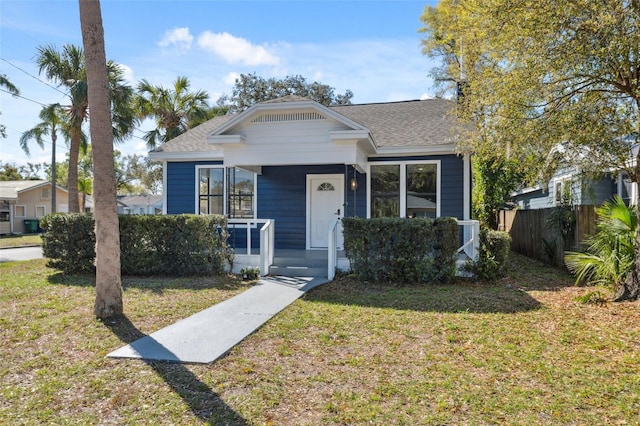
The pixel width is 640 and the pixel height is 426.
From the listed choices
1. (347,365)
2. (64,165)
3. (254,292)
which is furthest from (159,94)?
(64,165)

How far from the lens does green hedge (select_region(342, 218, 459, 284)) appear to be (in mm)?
7899

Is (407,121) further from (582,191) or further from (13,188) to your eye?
(13,188)

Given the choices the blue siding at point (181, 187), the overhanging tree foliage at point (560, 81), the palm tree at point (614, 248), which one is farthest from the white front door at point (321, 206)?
the palm tree at point (614, 248)

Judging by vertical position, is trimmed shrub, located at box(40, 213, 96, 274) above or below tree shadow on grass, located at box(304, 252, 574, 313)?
above

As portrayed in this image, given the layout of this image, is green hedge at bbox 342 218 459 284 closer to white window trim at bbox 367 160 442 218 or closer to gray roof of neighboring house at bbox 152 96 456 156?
white window trim at bbox 367 160 442 218

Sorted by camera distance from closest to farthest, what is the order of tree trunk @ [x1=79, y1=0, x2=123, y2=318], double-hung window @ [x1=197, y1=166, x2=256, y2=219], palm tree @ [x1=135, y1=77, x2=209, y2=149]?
tree trunk @ [x1=79, y1=0, x2=123, y2=318] < double-hung window @ [x1=197, y1=166, x2=256, y2=219] < palm tree @ [x1=135, y1=77, x2=209, y2=149]

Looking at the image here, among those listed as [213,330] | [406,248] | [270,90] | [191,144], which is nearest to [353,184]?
[406,248]

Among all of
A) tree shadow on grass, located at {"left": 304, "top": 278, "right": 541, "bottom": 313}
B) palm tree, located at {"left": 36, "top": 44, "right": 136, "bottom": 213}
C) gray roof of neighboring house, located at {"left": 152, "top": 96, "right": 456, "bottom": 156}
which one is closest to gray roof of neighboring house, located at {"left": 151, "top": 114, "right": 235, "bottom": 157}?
gray roof of neighboring house, located at {"left": 152, "top": 96, "right": 456, "bottom": 156}

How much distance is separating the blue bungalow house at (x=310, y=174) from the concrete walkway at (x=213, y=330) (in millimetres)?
2041

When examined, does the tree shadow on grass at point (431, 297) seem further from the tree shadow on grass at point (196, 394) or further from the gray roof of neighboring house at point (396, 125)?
the gray roof of neighboring house at point (396, 125)

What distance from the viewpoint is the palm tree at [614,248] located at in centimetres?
668

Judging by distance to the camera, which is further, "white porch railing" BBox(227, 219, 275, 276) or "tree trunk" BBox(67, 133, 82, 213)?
"tree trunk" BBox(67, 133, 82, 213)

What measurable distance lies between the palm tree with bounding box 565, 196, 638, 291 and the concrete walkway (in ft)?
16.8

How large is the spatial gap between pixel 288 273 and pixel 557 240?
6.61 m
